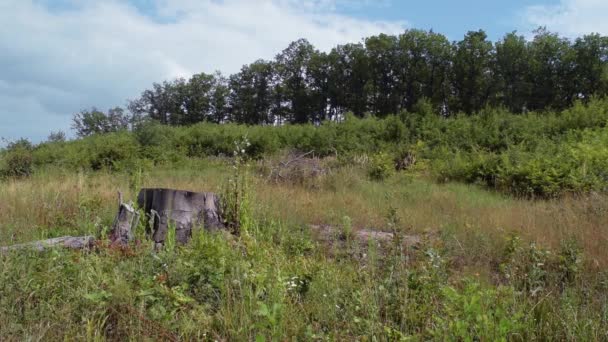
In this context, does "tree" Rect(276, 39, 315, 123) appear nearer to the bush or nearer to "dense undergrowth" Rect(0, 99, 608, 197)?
"dense undergrowth" Rect(0, 99, 608, 197)

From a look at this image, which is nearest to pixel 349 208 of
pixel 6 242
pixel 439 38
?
pixel 6 242

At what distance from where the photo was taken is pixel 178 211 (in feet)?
17.9

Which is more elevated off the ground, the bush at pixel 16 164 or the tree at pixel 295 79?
the tree at pixel 295 79

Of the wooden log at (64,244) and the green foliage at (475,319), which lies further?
the wooden log at (64,244)

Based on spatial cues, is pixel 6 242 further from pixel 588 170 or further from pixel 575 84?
pixel 575 84

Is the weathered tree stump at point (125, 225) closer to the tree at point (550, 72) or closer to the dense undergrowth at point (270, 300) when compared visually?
the dense undergrowth at point (270, 300)

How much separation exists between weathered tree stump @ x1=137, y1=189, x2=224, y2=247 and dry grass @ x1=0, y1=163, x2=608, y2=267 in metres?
0.60

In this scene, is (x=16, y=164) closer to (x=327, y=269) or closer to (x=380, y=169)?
(x=380, y=169)

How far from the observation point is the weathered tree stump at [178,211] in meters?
5.28

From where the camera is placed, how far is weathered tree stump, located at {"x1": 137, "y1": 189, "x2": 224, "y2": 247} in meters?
5.28

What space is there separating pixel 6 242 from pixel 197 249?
1.97 meters

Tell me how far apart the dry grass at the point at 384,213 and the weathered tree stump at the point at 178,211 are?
599mm

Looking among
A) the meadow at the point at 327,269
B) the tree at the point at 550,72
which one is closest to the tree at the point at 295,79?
the tree at the point at 550,72

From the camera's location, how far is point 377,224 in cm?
659
